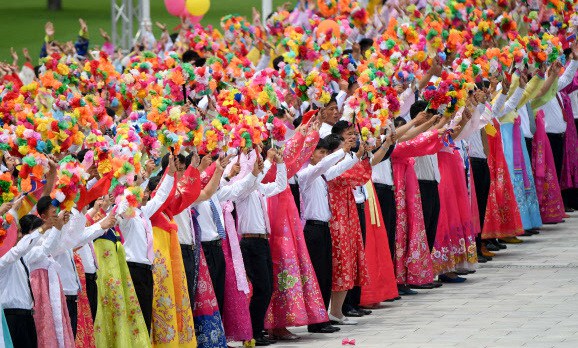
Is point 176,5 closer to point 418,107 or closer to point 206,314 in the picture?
point 418,107

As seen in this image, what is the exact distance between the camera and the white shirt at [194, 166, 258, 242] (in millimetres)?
11242

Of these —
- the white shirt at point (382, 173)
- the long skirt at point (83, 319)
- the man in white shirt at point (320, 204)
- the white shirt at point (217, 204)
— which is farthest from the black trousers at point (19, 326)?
the white shirt at point (382, 173)

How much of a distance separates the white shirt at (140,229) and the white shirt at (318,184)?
1851mm

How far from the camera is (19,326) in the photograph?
31.3ft

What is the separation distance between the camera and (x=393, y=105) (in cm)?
1297

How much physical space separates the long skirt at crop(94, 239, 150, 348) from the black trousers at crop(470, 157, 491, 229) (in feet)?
19.6

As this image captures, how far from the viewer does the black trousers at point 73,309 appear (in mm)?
9992

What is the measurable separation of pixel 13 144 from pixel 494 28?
22.7 feet

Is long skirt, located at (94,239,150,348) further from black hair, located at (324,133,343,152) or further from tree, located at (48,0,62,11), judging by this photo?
tree, located at (48,0,62,11)

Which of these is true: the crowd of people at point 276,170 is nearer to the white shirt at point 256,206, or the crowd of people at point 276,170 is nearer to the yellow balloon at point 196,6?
the white shirt at point 256,206

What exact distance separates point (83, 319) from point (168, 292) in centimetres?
82

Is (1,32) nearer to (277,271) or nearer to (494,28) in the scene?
(494,28)

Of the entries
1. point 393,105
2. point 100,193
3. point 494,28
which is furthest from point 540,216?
point 100,193

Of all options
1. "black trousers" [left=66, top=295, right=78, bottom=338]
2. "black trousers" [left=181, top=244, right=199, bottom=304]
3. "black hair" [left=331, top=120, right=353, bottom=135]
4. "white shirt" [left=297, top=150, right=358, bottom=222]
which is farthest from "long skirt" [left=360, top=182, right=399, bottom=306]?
"black trousers" [left=66, top=295, right=78, bottom=338]
